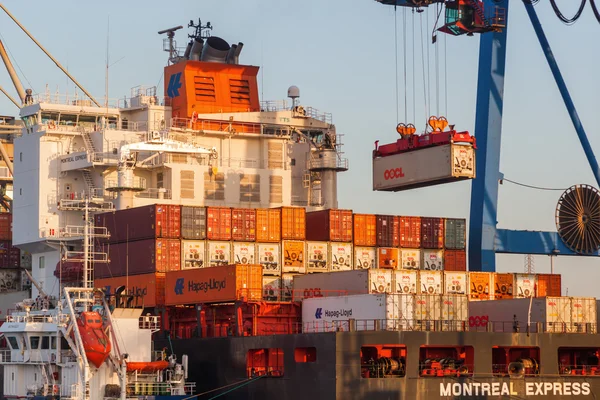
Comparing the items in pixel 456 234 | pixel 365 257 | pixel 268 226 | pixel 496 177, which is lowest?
pixel 365 257

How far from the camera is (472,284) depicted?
44.8m

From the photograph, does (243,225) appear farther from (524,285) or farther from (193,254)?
(524,285)

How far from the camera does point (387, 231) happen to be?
4753 centimetres

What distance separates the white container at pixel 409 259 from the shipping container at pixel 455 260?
1.38 metres

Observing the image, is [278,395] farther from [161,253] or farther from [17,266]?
[17,266]

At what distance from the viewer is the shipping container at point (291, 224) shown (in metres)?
46.0

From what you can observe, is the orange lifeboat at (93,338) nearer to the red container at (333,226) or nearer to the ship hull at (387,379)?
the ship hull at (387,379)

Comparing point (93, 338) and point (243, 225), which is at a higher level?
point (243, 225)

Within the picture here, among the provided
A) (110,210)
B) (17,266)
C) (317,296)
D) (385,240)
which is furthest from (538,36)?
(17,266)

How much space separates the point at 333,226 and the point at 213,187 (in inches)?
324

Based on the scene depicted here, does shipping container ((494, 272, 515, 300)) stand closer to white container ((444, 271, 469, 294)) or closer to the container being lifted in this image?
white container ((444, 271, 469, 294))

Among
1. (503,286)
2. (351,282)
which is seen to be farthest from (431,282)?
(503,286)

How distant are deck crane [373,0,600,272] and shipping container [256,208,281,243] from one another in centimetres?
764

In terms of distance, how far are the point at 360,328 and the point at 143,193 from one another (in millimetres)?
16554
